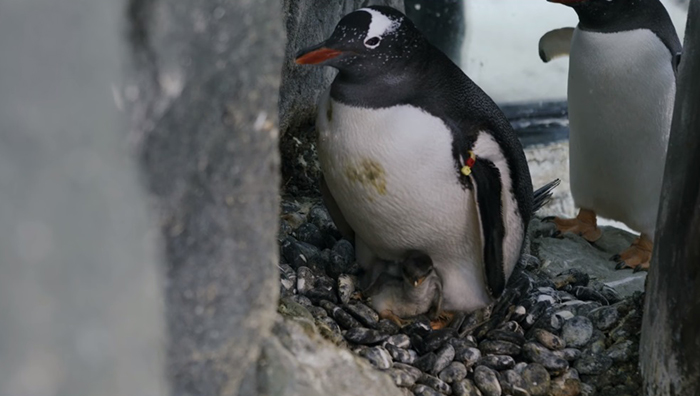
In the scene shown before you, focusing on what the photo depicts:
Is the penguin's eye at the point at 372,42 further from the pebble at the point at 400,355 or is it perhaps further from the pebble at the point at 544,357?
the pebble at the point at 544,357

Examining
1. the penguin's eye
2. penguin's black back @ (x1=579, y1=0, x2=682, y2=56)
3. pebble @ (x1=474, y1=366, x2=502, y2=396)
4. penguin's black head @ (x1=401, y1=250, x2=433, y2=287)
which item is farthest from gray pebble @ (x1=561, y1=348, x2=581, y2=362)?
penguin's black back @ (x1=579, y1=0, x2=682, y2=56)

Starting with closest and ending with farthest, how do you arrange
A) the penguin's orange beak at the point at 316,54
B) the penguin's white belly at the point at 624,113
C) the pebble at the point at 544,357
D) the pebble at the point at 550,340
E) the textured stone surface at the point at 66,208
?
the textured stone surface at the point at 66,208
the penguin's orange beak at the point at 316,54
the pebble at the point at 544,357
the pebble at the point at 550,340
the penguin's white belly at the point at 624,113

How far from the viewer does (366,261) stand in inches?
115

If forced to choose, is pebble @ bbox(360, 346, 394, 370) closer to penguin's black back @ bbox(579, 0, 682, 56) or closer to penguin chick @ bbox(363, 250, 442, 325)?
penguin chick @ bbox(363, 250, 442, 325)

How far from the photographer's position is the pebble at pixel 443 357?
254cm

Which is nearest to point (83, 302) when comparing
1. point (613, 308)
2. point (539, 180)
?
point (613, 308)

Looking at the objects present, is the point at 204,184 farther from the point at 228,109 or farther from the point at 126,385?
the point at 126,385

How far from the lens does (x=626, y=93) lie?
11.1 ft

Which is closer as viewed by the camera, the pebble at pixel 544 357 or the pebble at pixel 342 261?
the pebble at pixel 544 357

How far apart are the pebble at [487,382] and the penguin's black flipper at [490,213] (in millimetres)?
263

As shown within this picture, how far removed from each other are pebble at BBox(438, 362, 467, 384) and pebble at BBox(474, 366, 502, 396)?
0.12 ft

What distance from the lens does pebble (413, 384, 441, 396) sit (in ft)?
7.89

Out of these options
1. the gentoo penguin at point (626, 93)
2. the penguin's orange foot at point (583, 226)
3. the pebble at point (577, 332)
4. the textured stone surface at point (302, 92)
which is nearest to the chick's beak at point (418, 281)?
the pebble at point (577, 332)

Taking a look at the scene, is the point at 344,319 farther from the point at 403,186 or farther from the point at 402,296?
the point at 403,186
